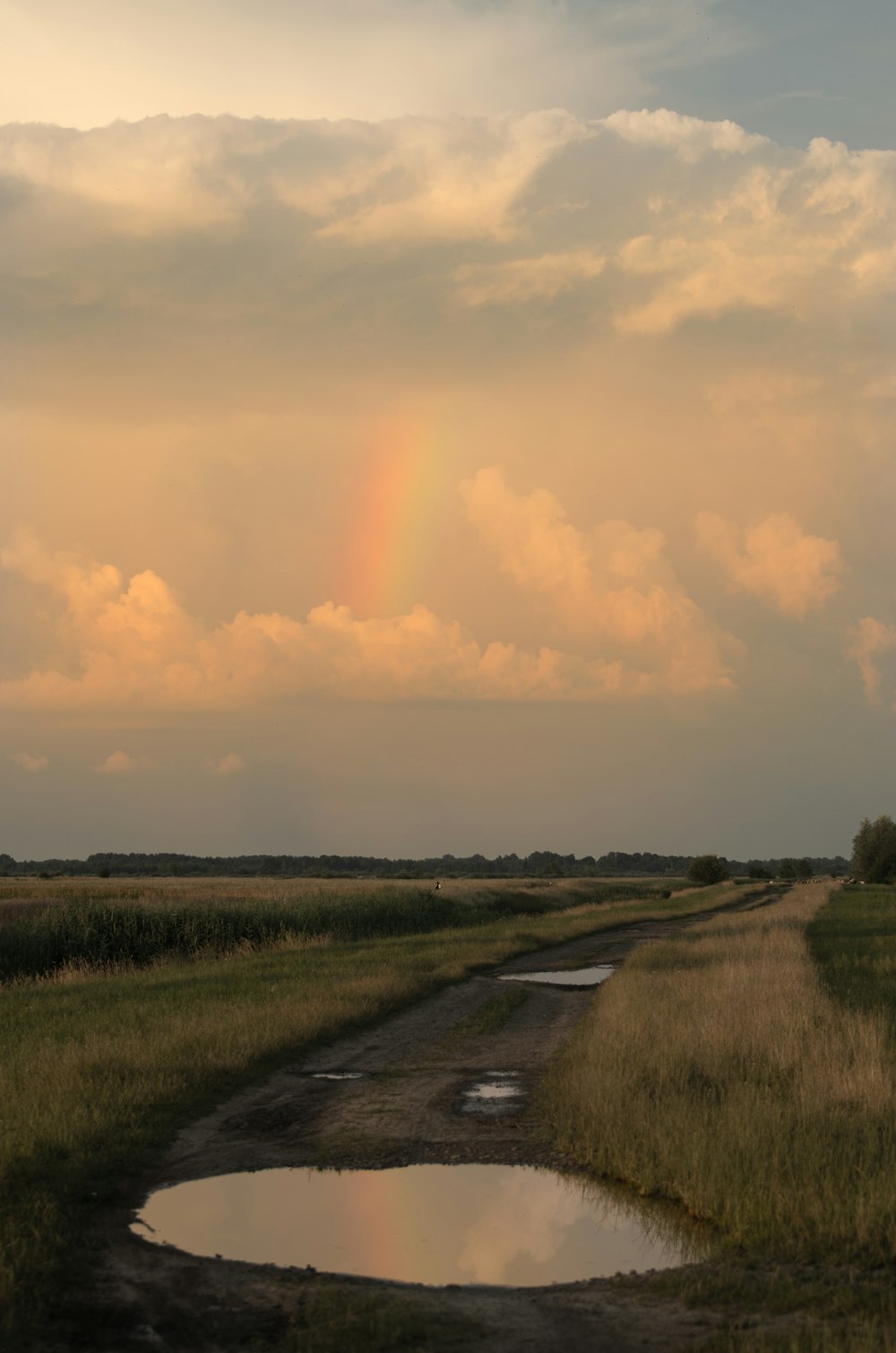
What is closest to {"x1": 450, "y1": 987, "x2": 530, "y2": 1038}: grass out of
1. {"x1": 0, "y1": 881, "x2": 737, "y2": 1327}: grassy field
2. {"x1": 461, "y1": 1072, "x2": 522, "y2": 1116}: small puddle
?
{"x1": 0, "y1": 881, "x2": 737, "y2": 1327}: grassy field

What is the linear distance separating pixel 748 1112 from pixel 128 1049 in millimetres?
8206

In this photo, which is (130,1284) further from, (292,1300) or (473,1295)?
(473,1295)

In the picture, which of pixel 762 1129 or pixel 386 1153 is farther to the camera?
pixel 386 1153

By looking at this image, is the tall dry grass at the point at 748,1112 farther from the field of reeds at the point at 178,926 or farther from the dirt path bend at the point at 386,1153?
the field of reeds at the point at 178,926

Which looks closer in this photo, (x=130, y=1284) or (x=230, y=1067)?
(x=130, y=1284)

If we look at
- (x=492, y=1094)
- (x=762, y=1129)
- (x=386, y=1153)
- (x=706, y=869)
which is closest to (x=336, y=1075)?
(x=492, y=1094)

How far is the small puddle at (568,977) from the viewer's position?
27.2 metres

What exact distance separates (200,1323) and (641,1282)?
297 centimetres

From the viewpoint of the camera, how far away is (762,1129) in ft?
35.3

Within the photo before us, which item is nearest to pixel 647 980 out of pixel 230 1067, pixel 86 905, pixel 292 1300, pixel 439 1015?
pixel 439 1015

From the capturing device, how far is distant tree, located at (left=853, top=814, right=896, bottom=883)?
16812 centimetres

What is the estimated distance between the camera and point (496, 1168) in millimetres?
11055

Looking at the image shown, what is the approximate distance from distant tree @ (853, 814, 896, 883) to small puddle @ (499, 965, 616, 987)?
484ft

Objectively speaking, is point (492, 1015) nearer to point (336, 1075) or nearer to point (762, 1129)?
point (336, 1075)
